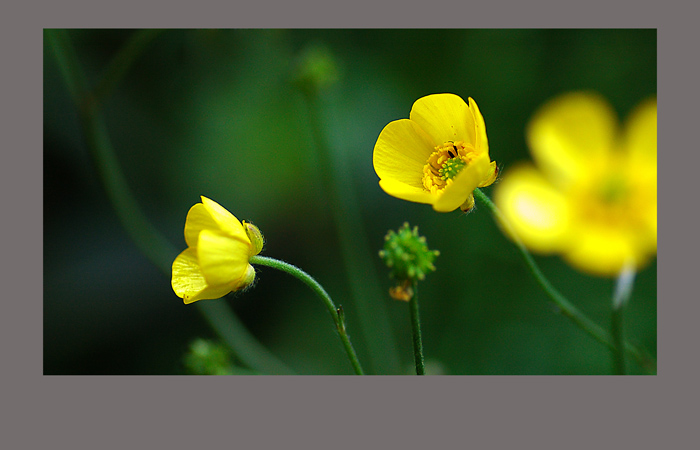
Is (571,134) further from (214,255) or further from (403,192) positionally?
(214,255)

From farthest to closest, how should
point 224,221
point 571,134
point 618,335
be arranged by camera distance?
point 571,134 → point 618,335 → point 224,221

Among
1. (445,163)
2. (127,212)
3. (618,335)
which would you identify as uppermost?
(445,163)

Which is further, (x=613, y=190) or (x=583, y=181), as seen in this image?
(x=583, y=181)

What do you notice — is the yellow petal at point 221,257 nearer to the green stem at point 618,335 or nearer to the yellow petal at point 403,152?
the yellow petal at point 403,152

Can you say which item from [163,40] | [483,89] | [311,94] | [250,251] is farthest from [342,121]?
[250,251]

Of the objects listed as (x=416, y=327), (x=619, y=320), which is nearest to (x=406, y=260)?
(x=416, y=327)

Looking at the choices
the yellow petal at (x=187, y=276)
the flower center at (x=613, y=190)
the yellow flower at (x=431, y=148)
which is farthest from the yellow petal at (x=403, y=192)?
the flower center at (x=613, y=190)
